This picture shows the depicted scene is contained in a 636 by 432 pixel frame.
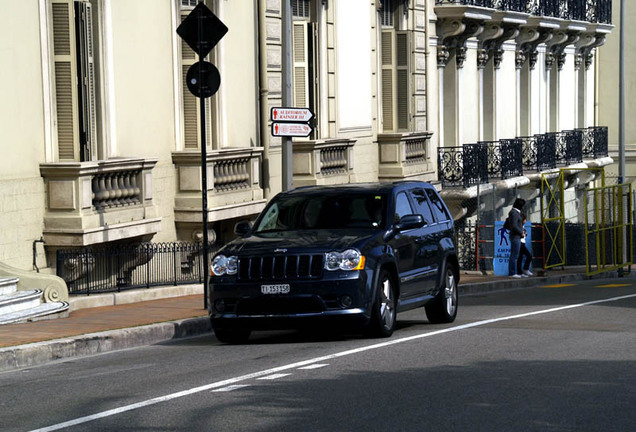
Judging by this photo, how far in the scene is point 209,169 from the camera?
22656mm

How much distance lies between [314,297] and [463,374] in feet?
9.51

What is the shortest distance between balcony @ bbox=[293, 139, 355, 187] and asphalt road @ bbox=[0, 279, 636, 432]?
1081 cm

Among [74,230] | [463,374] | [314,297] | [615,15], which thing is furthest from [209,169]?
[615,15]

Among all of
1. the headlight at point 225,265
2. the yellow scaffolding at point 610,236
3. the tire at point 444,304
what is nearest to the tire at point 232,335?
the headlight at point 225,265

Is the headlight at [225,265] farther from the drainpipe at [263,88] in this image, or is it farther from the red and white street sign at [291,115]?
the drainpipe at [263,88]

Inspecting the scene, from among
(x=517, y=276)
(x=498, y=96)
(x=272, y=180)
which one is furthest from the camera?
(x=498, y=96)

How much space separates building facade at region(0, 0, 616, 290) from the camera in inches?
724

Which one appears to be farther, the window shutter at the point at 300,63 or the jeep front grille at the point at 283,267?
the window shutter at the point at 300,63

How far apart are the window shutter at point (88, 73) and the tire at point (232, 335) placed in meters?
5.46

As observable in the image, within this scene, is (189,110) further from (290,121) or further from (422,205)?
(422,205)

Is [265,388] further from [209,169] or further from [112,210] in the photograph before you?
[209,169]

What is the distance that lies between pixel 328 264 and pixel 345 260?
18 cm

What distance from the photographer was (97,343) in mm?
14586

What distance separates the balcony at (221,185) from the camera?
2223 cm
